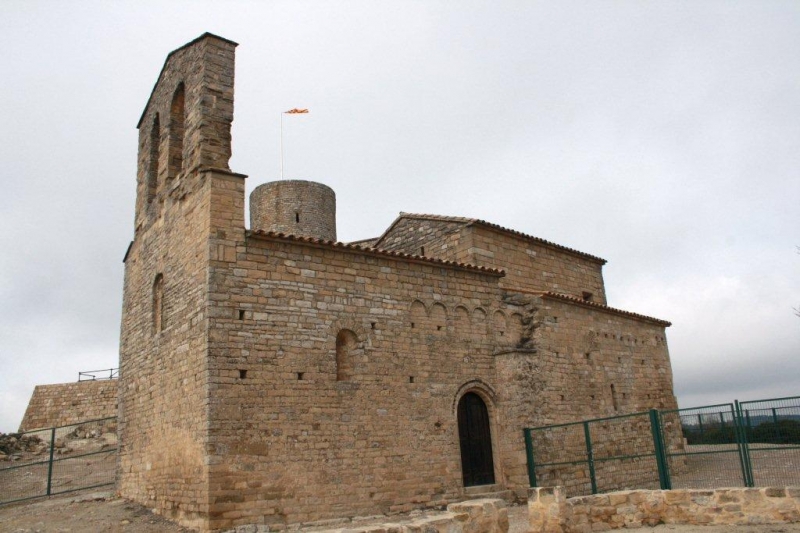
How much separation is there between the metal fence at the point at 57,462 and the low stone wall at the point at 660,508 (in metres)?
11.5

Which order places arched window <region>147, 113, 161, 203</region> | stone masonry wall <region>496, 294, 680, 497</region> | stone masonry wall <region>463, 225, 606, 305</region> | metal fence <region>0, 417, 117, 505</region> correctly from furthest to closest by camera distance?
stone masonry wall <region>463, 225, 606, 305</region> → metal fence <region>0, 417, 117, 505</region> → arched window <region>147, 113, 161, 203</region> → stone masonry wall <region>496, 294, 680, 497</region>

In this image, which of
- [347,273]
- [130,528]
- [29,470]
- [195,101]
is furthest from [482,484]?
[29,470]

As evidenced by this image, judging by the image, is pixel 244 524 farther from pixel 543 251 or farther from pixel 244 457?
pixel 543 251

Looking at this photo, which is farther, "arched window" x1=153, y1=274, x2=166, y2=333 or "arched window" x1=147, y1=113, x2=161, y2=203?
"arched window" x1=147, y1=113, x2=161, y2=203

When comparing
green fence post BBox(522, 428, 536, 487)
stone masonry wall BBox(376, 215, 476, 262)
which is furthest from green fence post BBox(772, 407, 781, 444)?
stone masonry wall BBox(376, 215, 476, 262)

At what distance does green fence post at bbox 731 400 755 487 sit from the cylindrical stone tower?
1388cm

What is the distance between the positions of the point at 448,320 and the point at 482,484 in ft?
12.1

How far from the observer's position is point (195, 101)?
12531 mm

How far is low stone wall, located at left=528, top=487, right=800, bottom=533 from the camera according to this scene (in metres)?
8.39

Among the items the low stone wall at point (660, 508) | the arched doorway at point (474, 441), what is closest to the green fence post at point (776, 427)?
the low stone wall at point (660, 508)

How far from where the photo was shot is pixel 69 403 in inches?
902

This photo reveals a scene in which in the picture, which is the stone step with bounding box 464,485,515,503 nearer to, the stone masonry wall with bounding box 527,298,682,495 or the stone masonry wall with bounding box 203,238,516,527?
the stone masonry wall with bounding box 203,238,516,527

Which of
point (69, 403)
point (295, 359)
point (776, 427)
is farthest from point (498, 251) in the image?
point (69, 403)

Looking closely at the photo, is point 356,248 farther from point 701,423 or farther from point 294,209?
point 294,209
